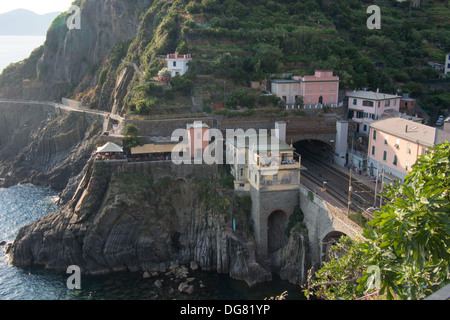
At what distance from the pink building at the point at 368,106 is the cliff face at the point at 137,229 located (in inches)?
725

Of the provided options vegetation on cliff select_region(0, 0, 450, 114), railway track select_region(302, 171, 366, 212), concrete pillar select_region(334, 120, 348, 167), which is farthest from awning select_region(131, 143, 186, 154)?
concrete pillar select_region(334, 120, 348, 167)

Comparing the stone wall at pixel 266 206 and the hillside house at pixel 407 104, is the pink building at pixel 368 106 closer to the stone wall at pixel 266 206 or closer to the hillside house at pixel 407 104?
the hillside house at pixel 407 104

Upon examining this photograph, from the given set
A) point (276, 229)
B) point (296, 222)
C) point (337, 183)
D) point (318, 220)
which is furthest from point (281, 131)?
→ point (318, 220)

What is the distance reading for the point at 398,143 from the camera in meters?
36.8

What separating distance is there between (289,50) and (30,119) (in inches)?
1908

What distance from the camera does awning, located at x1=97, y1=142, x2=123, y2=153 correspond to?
140ft

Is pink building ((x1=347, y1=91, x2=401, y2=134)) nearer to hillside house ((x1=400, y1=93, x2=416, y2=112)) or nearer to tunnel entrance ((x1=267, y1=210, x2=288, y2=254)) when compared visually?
hillside house ((x1=400, y1=93, x2=416, y2=112))

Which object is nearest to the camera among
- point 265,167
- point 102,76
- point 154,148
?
point 265,167

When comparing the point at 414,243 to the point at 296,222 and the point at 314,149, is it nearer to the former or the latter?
the point at 296,222

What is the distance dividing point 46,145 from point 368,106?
4832 centimetres

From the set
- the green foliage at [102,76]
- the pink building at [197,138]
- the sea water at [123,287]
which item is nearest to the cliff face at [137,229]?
the sea water at [123,287]

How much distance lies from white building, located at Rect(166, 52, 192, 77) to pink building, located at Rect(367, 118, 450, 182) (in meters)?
23.6

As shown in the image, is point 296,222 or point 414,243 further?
point 296,222

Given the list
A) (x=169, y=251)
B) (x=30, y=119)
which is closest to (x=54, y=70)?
(x=30, y=119)
